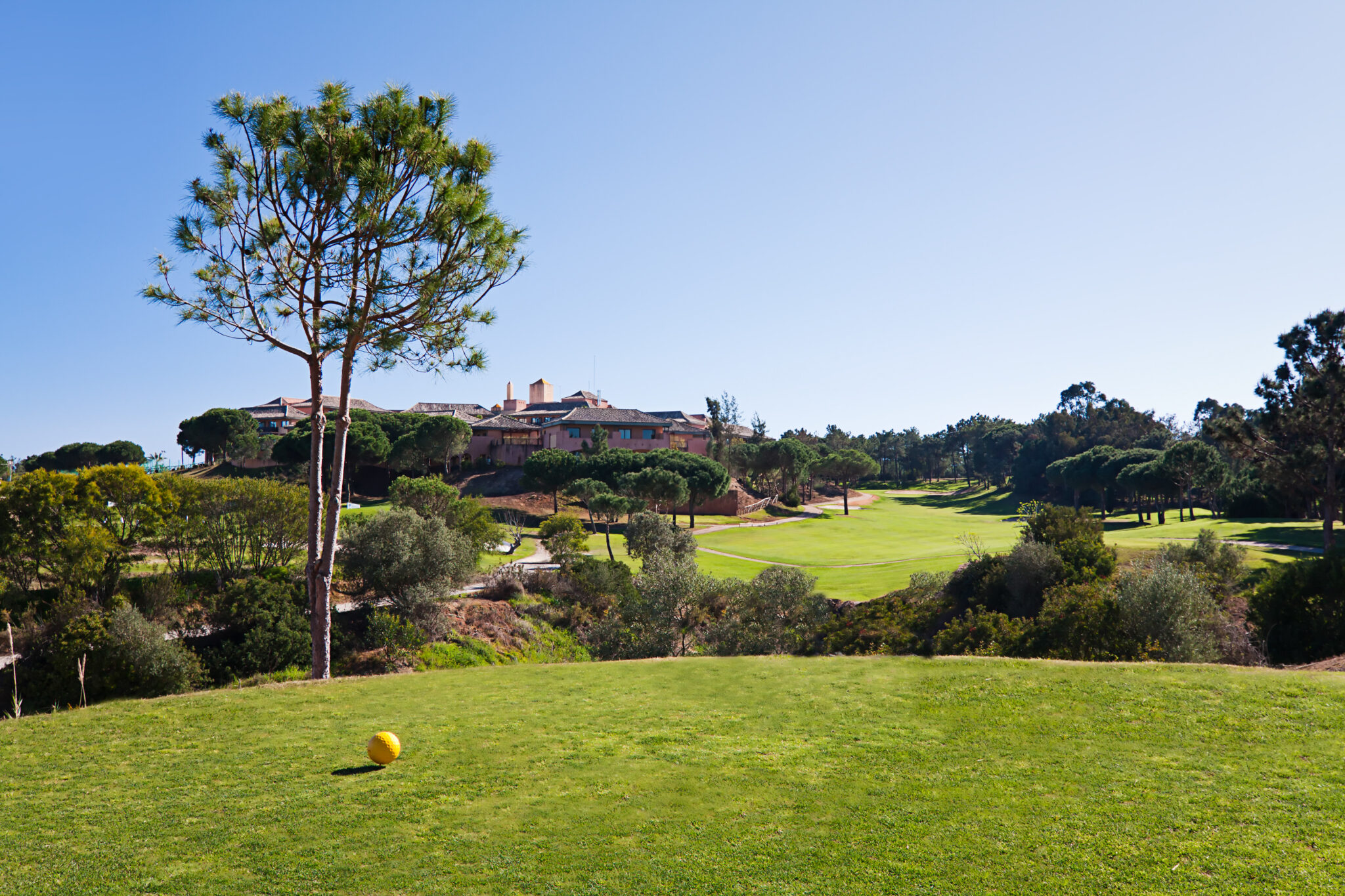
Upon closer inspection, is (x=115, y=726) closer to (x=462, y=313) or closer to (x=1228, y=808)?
(x=462, y=313)

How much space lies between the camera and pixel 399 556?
28625 millimetres

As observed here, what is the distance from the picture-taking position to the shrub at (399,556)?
28.7 meters

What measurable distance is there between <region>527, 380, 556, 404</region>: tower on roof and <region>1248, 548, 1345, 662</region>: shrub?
106 meters

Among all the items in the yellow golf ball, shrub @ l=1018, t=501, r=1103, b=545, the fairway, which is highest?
shrub @ l=1018, t=501, r=1103, b=545

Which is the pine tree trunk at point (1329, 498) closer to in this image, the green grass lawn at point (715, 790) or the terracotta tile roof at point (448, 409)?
the green grass lawn at point (715, 790)

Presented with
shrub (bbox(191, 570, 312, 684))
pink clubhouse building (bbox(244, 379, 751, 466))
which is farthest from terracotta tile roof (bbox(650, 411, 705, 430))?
shrub (bbox(191, 570, 312, 684))

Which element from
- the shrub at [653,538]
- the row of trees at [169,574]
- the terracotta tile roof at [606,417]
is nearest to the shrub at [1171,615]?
the shrub at [653,538]

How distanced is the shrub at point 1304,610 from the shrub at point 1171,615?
185 cm

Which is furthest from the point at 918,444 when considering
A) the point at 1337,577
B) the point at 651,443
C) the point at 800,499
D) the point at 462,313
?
the point at 462,313

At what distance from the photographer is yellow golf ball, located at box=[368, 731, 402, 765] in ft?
31.1

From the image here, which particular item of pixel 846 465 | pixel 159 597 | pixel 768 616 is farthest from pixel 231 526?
pixel 846 465

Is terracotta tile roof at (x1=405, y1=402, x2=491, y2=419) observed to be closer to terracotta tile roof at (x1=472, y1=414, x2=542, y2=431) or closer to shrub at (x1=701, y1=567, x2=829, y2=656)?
terracotta tile roof at (x1=472, y1=414, x2=542, y2=431)

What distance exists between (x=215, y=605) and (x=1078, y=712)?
26.5 meters

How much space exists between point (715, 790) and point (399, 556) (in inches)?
892
